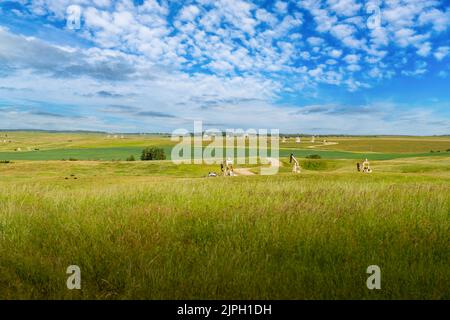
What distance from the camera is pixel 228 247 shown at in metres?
4.61

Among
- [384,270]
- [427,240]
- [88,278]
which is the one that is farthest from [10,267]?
[427,240]

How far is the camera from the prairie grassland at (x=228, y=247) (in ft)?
12.0

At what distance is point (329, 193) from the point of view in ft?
26.5

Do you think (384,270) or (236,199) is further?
(236,199)

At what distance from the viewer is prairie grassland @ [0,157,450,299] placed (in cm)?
365
